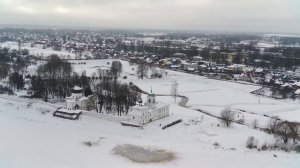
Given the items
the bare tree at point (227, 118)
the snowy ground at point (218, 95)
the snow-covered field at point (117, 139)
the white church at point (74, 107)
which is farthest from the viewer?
the snowy ground at point (218, 95)

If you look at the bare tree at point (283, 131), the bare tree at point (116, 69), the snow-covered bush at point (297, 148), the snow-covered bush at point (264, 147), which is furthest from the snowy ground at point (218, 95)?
the snow-covered bush at point (264, 147)

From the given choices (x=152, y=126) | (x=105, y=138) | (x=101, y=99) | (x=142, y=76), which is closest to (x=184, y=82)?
(x=142, y=76)

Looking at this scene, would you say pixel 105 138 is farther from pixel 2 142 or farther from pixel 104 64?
pixel 104 64

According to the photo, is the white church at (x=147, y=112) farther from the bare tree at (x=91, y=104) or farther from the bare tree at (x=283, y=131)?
the bare tree at (x=283, y=131)

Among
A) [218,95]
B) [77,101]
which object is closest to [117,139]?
[77,101]

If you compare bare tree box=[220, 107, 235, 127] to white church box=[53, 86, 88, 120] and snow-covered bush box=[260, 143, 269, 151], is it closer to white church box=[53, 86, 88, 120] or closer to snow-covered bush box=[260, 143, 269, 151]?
snow-covered bush box=[260, 143, 269, 151]

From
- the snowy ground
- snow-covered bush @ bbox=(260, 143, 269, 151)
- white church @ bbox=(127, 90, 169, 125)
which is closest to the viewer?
snow-covered bush @ bbox=(260, 143, 269, 151)

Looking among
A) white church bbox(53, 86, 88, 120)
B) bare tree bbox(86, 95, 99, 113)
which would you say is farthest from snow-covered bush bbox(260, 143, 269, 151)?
white church bbox(53, 86, 88, 120)

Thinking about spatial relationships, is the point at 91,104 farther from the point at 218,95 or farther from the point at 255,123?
the point at 218,95
